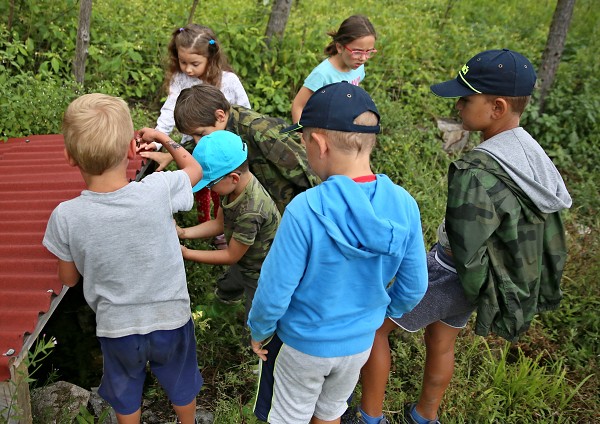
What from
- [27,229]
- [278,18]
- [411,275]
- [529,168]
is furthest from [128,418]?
[278,18]

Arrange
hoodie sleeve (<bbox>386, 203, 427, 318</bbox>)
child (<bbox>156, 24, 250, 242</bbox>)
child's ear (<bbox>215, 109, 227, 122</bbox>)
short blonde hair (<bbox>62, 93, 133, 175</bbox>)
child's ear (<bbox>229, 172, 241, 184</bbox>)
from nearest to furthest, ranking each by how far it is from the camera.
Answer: short blonde hair (<bbox>62, 93, 133, 175</bbox>)
hoodie sleeve (<bbox>386, 203, 427, 318</bbox>)
child's ear (<bbox>229, 172, 241, 184</bbox>)
child's ear (<bbox>215, 109, 227, 122</bbox>)
child (<bbox>156, 24, 250, 242</bbox>)

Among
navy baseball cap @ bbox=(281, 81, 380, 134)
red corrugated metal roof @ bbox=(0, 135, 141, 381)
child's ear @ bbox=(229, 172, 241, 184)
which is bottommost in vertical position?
red corrugated metal roof @ bbox=(0, 135, 141, 381)

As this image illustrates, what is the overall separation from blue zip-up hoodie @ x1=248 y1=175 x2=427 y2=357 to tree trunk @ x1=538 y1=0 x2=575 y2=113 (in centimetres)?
610

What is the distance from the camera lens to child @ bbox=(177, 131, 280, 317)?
2791 millimetres

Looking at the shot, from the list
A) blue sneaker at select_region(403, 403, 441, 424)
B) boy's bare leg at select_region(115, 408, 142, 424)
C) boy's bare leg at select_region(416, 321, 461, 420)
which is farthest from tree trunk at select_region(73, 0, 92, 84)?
blue sneaker at select_region(403, 403, 441, 424)

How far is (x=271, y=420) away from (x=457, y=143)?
519cm

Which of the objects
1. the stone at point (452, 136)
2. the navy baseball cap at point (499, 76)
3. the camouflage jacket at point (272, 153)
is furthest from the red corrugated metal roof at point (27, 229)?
the stone at point (452, 136)

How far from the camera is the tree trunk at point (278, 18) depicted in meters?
6.66

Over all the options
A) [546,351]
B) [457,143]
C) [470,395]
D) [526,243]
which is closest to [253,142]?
[526,243]

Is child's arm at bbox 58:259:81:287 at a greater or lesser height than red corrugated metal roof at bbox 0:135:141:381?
greater

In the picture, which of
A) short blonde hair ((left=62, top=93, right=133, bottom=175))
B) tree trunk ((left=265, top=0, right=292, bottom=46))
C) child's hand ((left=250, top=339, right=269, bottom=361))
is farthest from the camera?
tree trunk ((left=265, top=0, right=292, bottom=46))

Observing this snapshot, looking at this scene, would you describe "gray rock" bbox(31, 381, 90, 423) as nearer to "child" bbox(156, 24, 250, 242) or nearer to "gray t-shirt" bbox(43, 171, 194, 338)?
"gray t-shirt" bbox(43, 171, 194, 338)

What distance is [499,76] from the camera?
2.58 metres

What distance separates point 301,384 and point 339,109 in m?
1.15
